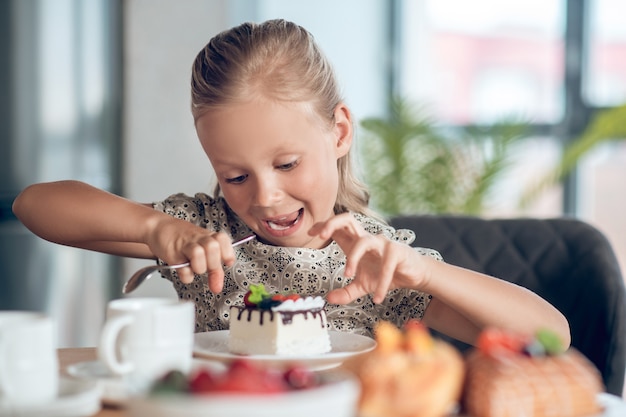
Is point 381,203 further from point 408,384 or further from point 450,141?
point 408,384

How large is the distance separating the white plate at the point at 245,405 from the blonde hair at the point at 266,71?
839 millimetres

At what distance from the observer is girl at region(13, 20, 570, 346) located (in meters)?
1.19

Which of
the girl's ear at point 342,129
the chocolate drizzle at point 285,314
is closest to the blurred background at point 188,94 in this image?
the girl's ear at point 342,129

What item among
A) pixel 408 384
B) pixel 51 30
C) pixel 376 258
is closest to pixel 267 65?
pixel 376 258

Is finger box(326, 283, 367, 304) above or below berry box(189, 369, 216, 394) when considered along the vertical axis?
below

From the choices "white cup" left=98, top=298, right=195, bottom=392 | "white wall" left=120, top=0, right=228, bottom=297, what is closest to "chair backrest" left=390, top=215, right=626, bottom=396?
"white cup" left=98, top=298, right=195, bottom=392

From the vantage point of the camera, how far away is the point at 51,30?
260cm

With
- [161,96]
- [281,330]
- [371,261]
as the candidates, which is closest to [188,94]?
[161,96]

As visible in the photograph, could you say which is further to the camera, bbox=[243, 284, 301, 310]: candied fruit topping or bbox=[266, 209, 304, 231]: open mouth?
bbox=[266, 209, 304, 231]: open mouth

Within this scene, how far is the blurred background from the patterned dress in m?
0.63

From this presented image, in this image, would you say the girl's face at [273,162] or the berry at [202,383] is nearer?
the berry at [202,383]

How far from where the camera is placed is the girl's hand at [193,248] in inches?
43.6

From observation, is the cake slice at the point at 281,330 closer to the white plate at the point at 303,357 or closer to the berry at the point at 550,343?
the white plate at the point at 303,357

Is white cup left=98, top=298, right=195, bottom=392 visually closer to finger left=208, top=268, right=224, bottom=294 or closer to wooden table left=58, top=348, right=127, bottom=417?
wooden table left=58, top=348, right=127, bottom=417
